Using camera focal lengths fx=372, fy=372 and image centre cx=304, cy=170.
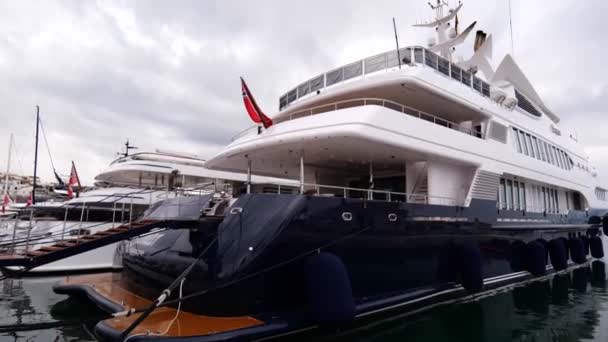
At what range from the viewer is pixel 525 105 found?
622 inches

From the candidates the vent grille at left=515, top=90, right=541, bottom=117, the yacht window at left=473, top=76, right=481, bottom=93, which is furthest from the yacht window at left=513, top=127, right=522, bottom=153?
the vent grille at left=515, top=90, right=541, bottom=117

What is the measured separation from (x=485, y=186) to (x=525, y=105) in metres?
7.56

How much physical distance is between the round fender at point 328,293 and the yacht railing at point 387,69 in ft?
20.5

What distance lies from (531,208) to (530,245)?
2957mm

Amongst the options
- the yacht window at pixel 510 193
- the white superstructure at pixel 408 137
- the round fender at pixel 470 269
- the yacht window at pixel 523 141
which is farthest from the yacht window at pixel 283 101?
the yacht window at pixel 523 141

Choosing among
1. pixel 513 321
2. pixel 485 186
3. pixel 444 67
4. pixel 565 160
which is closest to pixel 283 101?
pixel 444 67

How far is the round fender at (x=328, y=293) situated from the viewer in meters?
6.03

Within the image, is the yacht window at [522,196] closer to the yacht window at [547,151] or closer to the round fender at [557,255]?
the round fender at [557,255]

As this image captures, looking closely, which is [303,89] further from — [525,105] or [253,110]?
[525,105]

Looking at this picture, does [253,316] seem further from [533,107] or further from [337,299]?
[533,107]

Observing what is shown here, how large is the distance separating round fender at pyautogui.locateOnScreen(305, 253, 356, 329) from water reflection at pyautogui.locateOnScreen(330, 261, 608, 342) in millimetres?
1063

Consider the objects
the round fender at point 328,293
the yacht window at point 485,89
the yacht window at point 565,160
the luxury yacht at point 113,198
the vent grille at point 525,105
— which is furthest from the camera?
the yacht window at point 565,160

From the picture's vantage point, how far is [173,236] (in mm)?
8039

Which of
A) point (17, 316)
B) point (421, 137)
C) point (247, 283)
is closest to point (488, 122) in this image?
point (421, 137)
